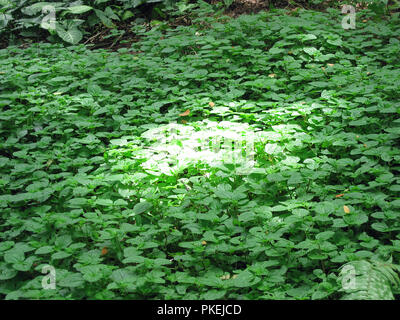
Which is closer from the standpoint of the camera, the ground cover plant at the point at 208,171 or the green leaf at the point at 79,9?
the ground cover plant at the point at 208,171

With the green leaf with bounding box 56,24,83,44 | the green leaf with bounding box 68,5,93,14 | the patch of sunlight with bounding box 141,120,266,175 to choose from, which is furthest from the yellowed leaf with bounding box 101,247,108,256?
the green leaf with bounding box 68,5,93,14

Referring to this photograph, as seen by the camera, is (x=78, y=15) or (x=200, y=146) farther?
(x=78, y=15)

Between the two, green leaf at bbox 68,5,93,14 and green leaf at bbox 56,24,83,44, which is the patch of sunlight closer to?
green leaf at bbox 56,24,83,44

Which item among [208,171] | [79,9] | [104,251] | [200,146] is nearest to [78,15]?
[79,9]

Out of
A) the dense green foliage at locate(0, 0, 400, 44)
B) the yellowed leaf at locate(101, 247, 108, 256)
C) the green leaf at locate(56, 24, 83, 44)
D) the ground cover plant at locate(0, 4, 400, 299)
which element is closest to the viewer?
the ground cover plant at locate(0, 4, 400, 299)

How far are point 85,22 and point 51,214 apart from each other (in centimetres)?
459

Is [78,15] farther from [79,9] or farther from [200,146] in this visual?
[200,146]

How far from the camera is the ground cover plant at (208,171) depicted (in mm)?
2287

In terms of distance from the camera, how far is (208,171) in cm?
312

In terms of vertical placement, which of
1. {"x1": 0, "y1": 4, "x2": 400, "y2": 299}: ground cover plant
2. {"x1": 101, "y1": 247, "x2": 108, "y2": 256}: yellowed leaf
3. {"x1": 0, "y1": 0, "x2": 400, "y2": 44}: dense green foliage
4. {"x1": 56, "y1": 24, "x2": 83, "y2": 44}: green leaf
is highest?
{"x1": 0, "y1": 0, "x2": 400, "y2": 44}: dense green foliage

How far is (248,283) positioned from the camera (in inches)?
85.2

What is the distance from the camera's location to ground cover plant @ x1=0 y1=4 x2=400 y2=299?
90.0 inches

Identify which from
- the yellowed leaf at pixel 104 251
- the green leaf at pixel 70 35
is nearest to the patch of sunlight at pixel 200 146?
the yellowed leaf at pixel 104 251

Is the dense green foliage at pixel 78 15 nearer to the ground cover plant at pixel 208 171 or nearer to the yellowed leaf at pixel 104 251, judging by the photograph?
A: the ground cover plant at pixel 208 171
